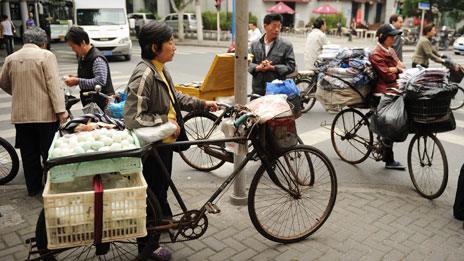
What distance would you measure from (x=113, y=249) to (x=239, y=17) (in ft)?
7.40

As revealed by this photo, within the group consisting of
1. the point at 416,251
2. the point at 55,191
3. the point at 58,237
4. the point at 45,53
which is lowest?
the point at 416,251

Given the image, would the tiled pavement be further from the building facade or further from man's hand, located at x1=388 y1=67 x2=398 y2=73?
the building facade

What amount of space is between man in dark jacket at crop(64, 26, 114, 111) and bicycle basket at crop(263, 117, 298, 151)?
2276 mm

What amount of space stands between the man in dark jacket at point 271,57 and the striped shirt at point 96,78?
1891 millimetres

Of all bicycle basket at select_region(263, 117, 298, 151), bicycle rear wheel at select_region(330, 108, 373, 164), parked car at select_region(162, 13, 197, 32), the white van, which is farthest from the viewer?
parked car at select_region(162, 13, 197, 32)

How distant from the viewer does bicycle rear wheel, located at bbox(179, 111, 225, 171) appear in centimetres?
525

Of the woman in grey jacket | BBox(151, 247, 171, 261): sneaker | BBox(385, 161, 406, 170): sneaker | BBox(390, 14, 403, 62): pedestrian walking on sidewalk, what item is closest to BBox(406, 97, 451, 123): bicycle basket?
BBox(385, 161, 406, 170): sneaker

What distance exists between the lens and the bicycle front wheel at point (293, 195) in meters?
3.52

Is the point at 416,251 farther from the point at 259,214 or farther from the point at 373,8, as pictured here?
the point at 373,8

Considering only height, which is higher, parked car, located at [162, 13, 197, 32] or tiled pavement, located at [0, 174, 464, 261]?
parked car, located at [162, 13, 197, 32]

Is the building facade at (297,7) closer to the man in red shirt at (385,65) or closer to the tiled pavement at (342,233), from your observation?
the man in red shirt at (385,65)

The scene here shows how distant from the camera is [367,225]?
13.4 ft

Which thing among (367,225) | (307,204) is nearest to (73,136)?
(307,204)

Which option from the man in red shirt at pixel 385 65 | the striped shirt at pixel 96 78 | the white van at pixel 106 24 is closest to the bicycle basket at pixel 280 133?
the man in red shirt at pixel 385 65
